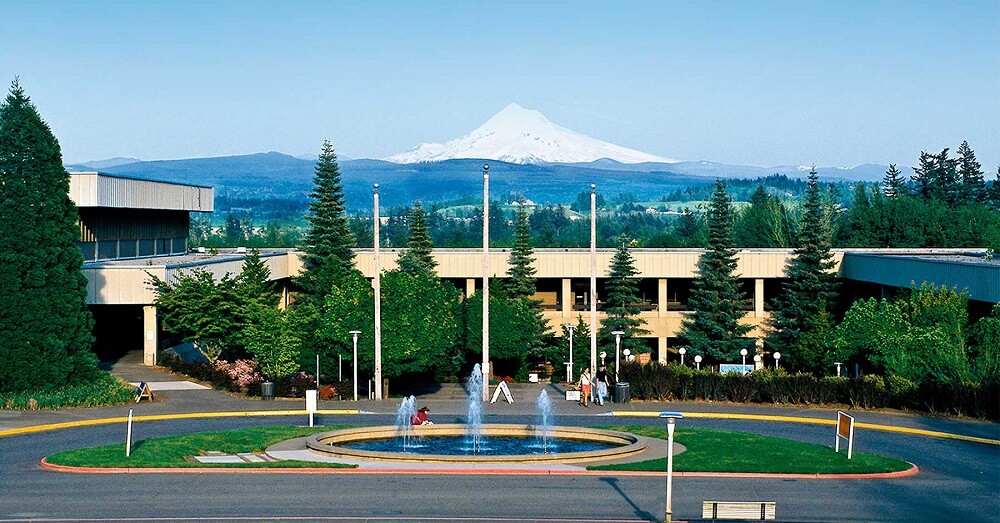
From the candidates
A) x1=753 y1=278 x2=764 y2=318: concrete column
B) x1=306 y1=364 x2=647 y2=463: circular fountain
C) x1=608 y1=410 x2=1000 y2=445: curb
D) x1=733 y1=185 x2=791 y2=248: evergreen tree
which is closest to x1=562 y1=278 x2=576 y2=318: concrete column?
x1=753 y1=278 x2=764 y2=318: concrete column

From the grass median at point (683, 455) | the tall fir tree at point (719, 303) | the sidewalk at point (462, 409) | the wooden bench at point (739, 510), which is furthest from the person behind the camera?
the tall fir tree at point (719, 303)

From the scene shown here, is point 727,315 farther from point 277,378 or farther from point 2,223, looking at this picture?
point 2,223

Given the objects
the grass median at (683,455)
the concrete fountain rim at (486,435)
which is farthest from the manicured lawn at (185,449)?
the concrete fountain rim at (486,435)

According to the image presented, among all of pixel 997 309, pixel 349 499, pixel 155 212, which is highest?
pixel 155 212

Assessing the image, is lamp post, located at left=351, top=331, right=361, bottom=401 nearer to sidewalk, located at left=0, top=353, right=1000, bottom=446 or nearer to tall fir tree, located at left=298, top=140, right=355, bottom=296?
sidewalk, located at left=0, top=353, right=1000, bottom=446

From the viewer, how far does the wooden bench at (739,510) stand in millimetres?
25438

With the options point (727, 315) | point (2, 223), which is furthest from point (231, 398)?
point (727, 315)

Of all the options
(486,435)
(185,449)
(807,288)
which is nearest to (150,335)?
(486,435)

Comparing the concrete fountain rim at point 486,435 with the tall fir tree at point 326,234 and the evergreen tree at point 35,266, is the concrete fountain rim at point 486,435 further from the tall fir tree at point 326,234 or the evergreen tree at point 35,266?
the tall fir tree at point 326,234

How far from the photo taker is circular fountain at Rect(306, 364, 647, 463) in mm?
34750

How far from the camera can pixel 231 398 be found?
5131cm

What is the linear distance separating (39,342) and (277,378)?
28.2 ft

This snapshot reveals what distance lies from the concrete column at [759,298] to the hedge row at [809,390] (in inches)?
1322

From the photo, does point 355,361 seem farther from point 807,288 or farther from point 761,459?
point 807,288
